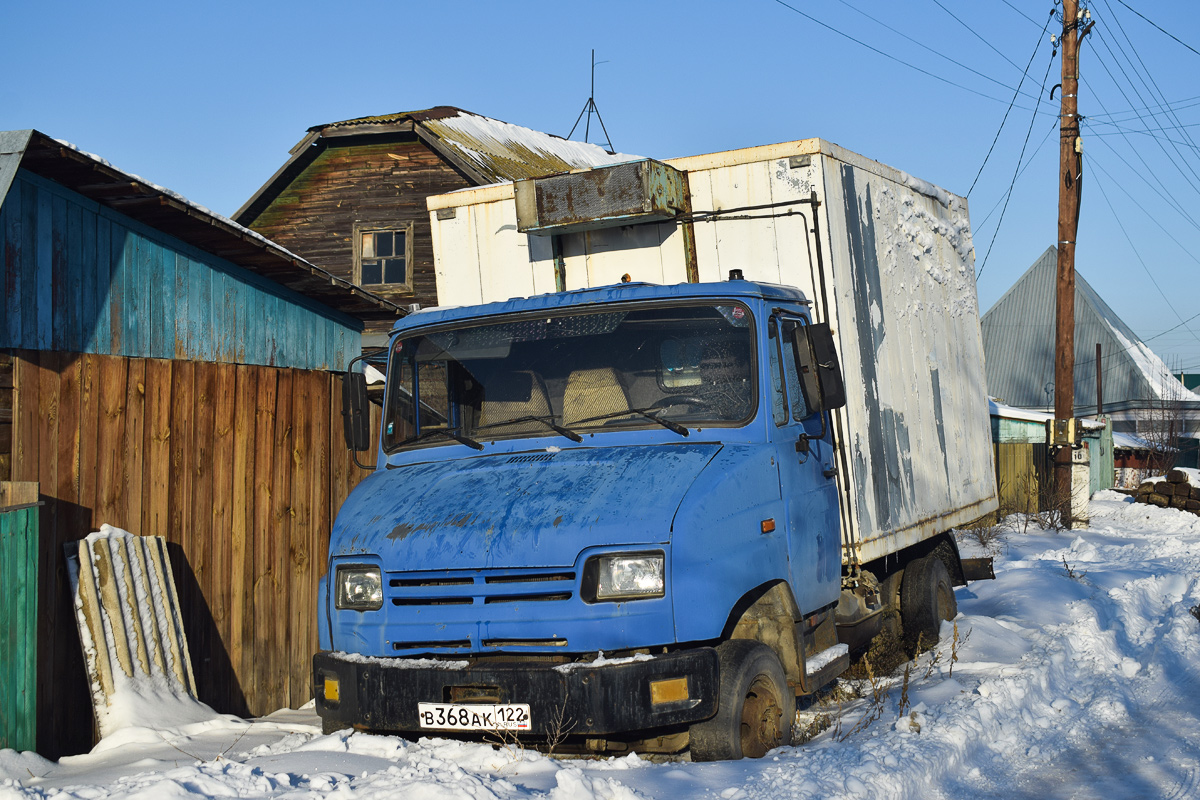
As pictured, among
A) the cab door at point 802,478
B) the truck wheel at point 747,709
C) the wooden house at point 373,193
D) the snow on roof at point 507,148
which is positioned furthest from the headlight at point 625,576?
the wooden house at point 373,193

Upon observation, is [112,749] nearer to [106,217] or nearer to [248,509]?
[248,509]

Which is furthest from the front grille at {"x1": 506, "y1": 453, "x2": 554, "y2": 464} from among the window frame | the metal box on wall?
the window frame

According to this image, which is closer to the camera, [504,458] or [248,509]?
[504,458]

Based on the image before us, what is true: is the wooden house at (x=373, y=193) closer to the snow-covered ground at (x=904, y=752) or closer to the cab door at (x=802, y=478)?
the snow-covered ground at (x=904, y=752)

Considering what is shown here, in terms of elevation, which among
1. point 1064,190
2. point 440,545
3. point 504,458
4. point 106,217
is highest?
point 1064,190

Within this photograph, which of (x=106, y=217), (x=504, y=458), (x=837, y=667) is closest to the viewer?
(x=504, y=458)

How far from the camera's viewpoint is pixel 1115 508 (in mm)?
22906

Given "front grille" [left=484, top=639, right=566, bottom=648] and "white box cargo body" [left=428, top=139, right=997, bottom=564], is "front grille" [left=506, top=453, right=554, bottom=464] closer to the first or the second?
"front grille" [left=484, top=639, right=566, bottom=648]

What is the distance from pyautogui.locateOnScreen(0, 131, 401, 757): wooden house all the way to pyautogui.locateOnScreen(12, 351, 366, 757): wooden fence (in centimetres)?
1

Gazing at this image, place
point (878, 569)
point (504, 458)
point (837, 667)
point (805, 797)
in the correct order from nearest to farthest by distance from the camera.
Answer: point (805, 797)
point (504, 458)
point (837, 667)
point (878, 569)

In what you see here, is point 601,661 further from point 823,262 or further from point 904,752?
point 823,262

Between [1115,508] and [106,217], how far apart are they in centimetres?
2137

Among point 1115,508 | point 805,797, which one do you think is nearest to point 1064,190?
point 1115,508

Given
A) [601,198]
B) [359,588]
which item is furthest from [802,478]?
[359,588]
